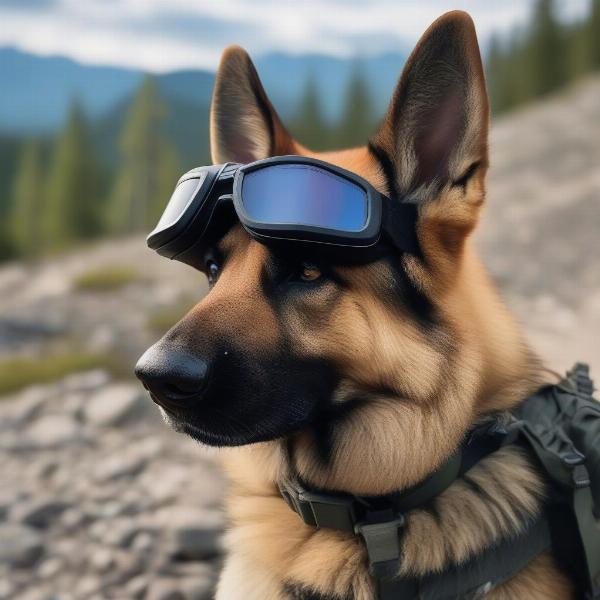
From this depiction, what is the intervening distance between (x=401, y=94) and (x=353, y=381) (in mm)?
1007

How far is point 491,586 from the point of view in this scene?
86.7 inches

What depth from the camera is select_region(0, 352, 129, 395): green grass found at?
7.31 metres

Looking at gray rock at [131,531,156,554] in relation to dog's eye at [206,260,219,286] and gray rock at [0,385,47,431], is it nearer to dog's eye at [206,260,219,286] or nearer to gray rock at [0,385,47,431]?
dog's eye at [206,260,219,286]

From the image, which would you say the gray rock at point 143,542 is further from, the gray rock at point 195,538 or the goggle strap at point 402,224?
the goggle strap at point 402,224

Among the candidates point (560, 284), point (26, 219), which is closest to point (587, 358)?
point (560, 284)

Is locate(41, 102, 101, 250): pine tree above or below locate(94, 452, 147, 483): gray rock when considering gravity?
below

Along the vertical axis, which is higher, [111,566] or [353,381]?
[353,381]

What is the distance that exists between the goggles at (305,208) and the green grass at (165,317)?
614cm

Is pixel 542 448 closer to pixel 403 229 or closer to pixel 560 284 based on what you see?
pixel 403 229

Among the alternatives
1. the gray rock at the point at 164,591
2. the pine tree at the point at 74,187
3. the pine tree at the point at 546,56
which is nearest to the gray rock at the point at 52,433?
the gray rock at the point at 164,591

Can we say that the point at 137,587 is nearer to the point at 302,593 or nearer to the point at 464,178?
the point at 302,593

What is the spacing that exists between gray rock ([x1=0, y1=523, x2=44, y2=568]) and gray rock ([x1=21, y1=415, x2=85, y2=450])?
58.6 inches

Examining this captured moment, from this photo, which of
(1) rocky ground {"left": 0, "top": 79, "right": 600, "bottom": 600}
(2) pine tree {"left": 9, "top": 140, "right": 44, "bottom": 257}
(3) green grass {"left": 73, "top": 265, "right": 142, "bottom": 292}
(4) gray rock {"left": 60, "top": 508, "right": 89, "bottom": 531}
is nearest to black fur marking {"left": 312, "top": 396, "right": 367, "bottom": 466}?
(1) rocky ground {"left": 0, "top": 79, "right": 600, "bottom": 600}

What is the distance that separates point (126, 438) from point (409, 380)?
153 inches
